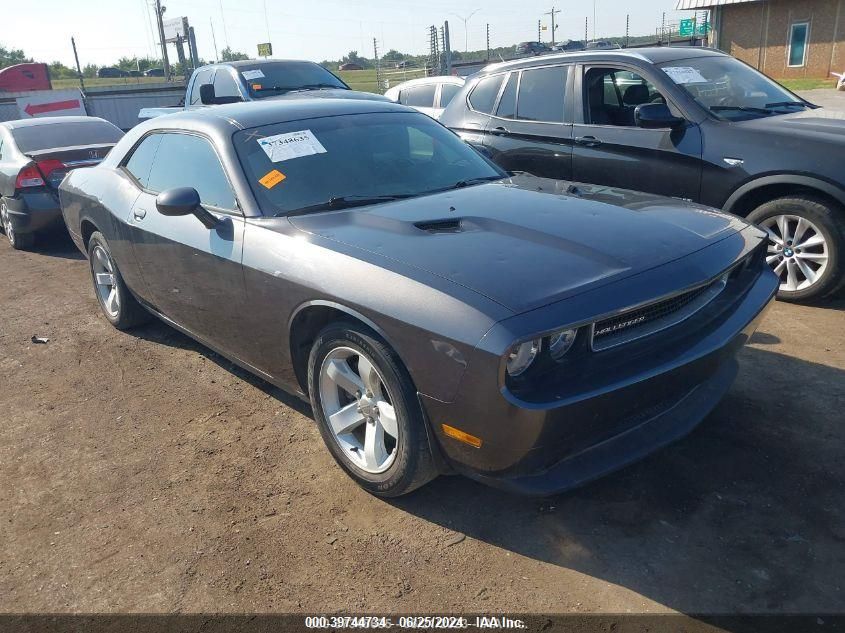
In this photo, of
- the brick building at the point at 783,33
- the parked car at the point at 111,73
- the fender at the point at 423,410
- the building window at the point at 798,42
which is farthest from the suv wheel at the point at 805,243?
the parked car at the point at 111,73

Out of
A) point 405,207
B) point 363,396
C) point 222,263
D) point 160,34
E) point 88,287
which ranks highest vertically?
point 160,34

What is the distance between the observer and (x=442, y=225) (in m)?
3.16

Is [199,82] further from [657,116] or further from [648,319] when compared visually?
[648,319]

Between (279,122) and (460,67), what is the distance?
21392 mm

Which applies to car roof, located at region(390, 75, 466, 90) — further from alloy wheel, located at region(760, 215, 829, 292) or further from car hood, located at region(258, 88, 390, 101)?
alloy wheel, located at region(760, 215, 829, 292)

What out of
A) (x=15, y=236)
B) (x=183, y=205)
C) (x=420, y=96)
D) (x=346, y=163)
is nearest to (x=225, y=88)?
(x=420, y=96)

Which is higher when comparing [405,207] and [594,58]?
[594,58]

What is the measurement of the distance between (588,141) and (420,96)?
555cm

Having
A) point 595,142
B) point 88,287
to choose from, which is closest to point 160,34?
point 88,287

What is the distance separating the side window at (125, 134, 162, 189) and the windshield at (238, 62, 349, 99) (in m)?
5.17

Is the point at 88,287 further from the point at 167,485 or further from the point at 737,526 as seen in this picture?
the point at 737,526

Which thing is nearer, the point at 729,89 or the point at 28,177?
the point at 729,89

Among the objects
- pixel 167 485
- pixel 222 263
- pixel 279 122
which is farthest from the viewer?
pixel 279 122

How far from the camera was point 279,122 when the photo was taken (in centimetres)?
389
